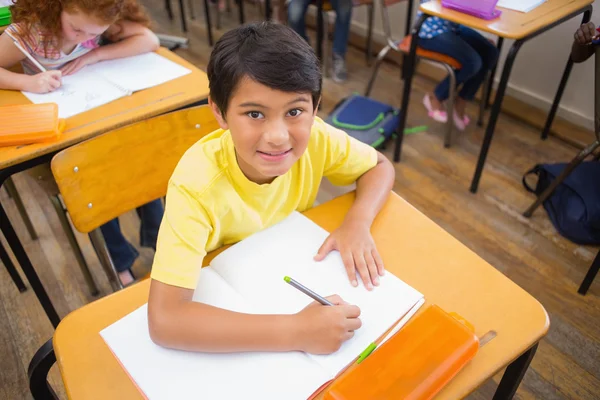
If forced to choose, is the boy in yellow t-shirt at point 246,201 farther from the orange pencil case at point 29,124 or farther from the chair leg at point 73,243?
the chair leg at point 73,243

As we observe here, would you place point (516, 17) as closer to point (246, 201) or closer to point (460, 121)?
point (460, 121)

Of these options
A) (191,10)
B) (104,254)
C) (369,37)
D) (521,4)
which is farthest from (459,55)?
(191,10)

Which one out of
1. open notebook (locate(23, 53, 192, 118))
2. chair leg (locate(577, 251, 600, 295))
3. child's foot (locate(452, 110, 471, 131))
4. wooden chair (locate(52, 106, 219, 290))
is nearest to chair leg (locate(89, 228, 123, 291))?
wooden chair (locate(52, 106, 219, 290))

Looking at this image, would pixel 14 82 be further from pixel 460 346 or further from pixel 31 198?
pixel 460 346

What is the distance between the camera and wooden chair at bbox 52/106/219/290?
3.36ft

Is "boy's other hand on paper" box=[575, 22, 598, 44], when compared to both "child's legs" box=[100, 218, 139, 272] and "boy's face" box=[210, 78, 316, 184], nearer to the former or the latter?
"boy's face" box=[210, 78, 316, 184]

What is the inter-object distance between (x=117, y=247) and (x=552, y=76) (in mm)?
2463

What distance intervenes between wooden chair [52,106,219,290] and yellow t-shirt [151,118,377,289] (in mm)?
253

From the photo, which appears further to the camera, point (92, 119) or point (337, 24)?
point (337, 24)

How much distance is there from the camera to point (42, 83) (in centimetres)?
141

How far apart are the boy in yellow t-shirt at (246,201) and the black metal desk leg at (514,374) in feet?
0.89

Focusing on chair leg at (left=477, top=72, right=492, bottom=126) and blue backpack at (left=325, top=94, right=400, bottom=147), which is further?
chair leg at (left=477, top=72, right=492, bottom=126)

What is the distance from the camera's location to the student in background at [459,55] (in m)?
2.23

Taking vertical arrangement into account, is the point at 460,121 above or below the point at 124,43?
below
